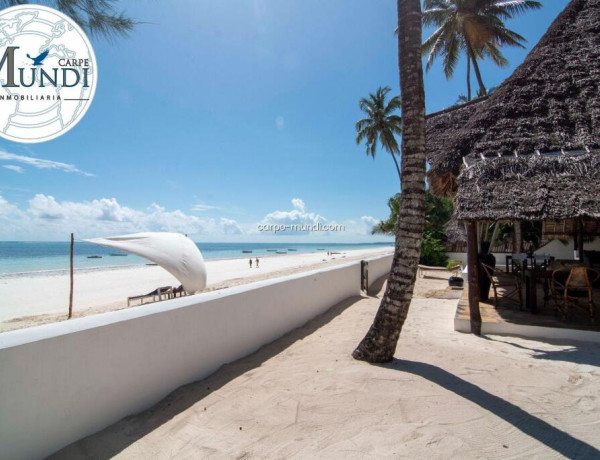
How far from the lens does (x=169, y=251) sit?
898 cm

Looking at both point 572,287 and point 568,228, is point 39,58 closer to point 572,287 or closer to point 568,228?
point 572,287

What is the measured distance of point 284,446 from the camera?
7.41ft

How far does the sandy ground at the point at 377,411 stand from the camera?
7.25 ft

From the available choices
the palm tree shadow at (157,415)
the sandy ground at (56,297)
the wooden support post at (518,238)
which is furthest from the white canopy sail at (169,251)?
the wooden support post at (518,238)


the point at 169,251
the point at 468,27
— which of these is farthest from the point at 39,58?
the point at 468,27

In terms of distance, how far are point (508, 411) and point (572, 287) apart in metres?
3.73

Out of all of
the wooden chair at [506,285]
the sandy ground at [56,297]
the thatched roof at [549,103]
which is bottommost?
the sandy ground at [56,297]

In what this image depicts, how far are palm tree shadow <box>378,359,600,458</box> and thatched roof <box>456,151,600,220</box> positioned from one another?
267 centimetres

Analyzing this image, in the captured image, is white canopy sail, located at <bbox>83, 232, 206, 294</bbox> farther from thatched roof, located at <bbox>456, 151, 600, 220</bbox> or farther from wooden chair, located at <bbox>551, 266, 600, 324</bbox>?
wooden chair, located at <bbox>551, 266, 600, 324</bbox>

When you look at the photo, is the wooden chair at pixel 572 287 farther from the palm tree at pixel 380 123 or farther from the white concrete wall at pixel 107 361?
the palm tree at pixel 380 123

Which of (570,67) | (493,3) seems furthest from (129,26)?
(493,3)

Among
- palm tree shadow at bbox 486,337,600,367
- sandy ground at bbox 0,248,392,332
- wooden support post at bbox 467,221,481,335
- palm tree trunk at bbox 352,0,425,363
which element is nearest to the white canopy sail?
sandy ground at bbox 0,248,392,332

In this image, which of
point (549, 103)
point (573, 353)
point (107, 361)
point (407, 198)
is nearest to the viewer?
point (107, 361)

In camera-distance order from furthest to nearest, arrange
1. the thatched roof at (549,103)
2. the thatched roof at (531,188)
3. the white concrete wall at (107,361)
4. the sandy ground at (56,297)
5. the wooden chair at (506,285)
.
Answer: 1. the sandy ground at (56,297)
2. the wooden chair at (506,285)
3. the thatched roof at (549,103)
4. the thatched roof at (531,188)
5. the white concrete wall at (107,361)
